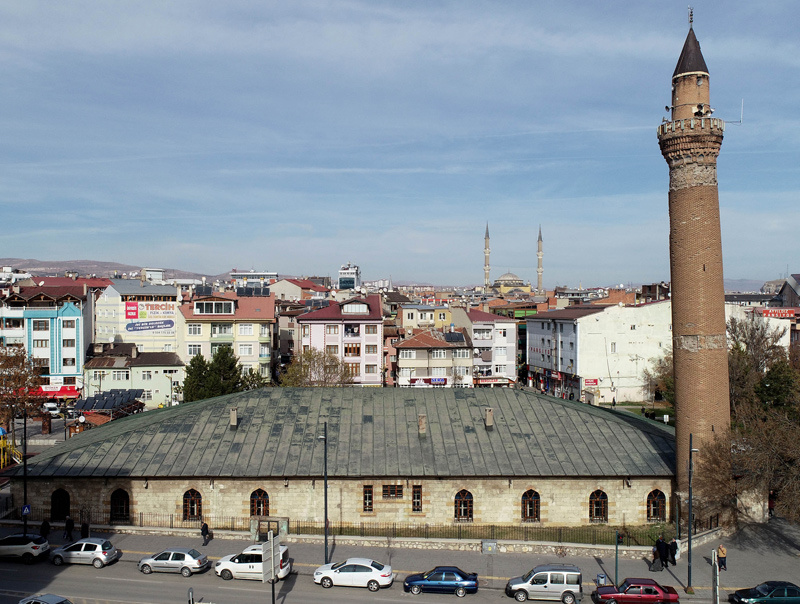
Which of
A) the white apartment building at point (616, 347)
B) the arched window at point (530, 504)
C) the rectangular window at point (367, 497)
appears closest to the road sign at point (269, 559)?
the rectangular window at point (367, 497)

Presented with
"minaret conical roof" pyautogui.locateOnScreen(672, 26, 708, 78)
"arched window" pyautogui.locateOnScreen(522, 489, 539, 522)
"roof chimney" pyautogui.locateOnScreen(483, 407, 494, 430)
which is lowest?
"arched window" pyautogui.locateOnScreen(522, 489, 539, 522)

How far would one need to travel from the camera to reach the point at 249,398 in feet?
124

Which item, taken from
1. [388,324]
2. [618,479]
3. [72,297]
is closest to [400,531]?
[618,479]

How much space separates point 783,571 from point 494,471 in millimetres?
12883

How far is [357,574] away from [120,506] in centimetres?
1366

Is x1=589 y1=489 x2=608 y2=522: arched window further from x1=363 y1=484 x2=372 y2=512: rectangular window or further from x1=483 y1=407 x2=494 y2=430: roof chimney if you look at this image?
x1=363 y1=484 x2=372 y2=512: rectangular window

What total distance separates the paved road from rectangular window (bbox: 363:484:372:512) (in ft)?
8.68

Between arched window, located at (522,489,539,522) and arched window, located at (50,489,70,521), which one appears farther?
arched window, located at (522,489,539,522)

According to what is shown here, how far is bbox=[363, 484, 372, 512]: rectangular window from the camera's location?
3297 centimetres

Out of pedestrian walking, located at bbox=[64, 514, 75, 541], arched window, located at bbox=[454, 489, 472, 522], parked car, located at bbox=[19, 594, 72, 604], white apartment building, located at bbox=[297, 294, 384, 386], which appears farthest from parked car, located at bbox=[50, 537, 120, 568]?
white apartment building, located at bbox=[297, 294, 384, 386]

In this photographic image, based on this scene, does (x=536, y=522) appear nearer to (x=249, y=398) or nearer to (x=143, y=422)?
(x=249, y=398)

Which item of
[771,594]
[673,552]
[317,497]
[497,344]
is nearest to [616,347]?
[497,344]

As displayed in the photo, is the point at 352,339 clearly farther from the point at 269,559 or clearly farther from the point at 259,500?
the point at 269,559

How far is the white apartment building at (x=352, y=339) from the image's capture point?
74.2 meters
